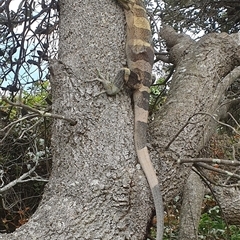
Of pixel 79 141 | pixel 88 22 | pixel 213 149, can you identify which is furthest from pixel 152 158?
pixel 213 149

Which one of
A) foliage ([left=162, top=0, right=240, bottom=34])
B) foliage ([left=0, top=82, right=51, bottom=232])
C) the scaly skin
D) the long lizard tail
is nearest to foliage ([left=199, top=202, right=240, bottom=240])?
foliage ([left=0, top=82, right=51, bottom=232])

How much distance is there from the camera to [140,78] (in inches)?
118

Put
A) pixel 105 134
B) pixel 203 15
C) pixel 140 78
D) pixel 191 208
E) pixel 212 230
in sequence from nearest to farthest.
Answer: pixel 105 134, pixel 140 78, pixel 191 208, pixel 212 230, pixel 203 15

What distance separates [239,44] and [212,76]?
35 cm

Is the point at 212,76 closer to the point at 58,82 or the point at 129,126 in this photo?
the point at 129,126

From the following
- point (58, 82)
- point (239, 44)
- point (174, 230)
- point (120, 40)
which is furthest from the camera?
point (174, 230)

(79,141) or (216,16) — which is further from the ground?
(216,16)

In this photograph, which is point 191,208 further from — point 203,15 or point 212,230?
point 203,15

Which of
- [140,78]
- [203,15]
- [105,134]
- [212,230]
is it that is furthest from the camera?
[203,15]

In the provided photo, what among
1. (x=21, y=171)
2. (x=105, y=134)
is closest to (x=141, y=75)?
(x=105, y=134)

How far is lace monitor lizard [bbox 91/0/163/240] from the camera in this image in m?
2.35

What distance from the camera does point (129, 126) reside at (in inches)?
96.8

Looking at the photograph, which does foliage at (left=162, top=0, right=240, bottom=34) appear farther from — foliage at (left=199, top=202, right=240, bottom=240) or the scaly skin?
foliage at (left=199, top=202, right=240, bottom=240)

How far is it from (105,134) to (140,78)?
742 millimetres
